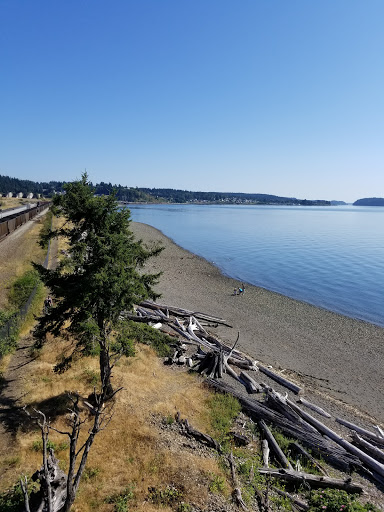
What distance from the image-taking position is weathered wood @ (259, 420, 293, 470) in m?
14.3

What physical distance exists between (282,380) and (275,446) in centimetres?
747

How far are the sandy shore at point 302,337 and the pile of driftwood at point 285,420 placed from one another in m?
2.66

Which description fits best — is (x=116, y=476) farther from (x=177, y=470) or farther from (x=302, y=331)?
(x=302, y=331)

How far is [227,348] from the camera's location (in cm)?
2631

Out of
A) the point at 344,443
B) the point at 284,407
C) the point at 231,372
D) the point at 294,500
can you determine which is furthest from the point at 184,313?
the point at 294,500

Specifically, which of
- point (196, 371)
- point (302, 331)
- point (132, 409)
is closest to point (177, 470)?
point (132, 409)

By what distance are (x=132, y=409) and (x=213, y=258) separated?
184 feet

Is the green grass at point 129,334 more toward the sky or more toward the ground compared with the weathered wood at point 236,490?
more toward the sky

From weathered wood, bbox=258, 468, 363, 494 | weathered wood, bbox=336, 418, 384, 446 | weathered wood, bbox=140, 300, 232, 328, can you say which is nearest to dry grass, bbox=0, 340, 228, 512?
weathered wood, bbox=258, 468, 363, 494

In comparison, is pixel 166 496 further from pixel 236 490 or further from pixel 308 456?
pixel 308 456

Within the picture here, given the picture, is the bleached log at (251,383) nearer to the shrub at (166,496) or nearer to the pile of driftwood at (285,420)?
the pile of driftwood at (285,420)

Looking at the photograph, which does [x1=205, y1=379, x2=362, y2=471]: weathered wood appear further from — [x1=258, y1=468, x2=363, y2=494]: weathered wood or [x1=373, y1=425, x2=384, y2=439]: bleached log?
[x1=373, y1=425, x2=384, y2=439]: bleached log

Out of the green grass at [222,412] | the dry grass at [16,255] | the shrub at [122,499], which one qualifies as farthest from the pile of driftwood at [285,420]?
the dry grass at [16,255]

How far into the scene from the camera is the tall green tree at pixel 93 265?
45.0 feet
